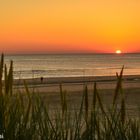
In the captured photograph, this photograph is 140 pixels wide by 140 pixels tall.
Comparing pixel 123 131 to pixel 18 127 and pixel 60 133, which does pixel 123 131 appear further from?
pixel 18 127

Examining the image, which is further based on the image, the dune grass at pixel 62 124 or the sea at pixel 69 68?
the sea at pixel 69 68

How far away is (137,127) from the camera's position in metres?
4.07

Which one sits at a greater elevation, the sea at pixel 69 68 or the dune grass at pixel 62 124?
the dune grass at pixel 62 124

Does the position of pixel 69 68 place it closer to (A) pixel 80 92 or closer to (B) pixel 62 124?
(A) pixel 80 92

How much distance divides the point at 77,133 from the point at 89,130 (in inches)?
3.7

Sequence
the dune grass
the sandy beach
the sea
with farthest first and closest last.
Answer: the sea, the sandy beach, the dune grass

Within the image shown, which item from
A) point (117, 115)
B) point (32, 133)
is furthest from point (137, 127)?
point (32, 133)

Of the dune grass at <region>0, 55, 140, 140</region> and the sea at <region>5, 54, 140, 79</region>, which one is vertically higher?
the dune grass at <region>0, 55, 140, 140</region>

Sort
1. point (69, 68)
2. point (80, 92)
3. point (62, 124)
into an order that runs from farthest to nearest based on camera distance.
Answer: point (69, 68) < point (80, 92) < point (62, 124)

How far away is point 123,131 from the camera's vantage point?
3910 millimetres

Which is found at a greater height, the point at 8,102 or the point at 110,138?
the point at 8,102

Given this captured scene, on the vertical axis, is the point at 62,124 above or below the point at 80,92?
above

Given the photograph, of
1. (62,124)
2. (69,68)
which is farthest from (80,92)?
(69,68)

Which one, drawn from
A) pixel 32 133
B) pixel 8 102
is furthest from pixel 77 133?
pixel 8 102
